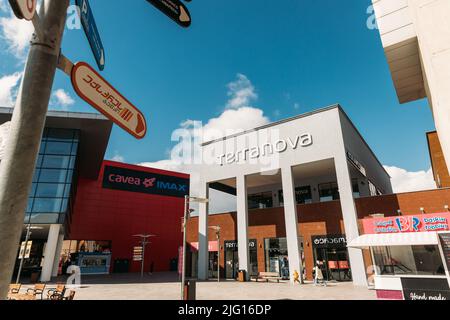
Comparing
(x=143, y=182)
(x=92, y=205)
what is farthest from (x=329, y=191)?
(x=92, y=205)

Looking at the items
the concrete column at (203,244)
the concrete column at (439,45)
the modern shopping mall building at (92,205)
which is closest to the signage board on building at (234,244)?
the concrete column at (203,244)

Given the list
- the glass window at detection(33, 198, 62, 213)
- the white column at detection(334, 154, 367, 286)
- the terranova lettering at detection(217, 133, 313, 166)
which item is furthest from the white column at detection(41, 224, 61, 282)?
the white column at detection(334, 154, 367, 286)

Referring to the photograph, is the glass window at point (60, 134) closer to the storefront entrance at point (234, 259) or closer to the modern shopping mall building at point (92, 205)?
the modern shopping mall building at point (92, 205)

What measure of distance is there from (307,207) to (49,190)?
23537 millimetres

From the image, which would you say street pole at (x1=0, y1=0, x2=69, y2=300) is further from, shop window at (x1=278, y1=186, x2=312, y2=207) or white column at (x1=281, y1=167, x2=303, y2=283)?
shop window at (x1=278, y1=186, x2=312, y2=207)

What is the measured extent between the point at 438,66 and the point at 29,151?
7734mm

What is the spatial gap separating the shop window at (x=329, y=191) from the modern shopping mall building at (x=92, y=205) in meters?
20.7

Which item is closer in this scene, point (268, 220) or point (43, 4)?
point (43, 4)

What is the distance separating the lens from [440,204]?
19984 millimetres

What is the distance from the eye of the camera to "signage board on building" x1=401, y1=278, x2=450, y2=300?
1082 cm

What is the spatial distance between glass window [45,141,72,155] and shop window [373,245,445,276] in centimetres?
2657

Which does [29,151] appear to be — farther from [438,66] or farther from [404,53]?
[404,53]

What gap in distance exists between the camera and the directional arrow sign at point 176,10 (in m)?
3.57
